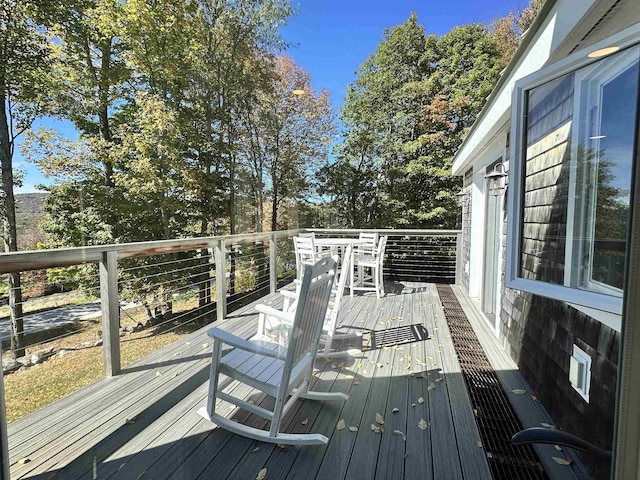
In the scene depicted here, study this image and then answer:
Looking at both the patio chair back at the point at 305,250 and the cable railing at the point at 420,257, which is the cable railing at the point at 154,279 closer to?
the patio chair back at the point at 305,250

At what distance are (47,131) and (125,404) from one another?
159 cm

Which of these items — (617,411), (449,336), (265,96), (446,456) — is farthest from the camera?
(265,96)

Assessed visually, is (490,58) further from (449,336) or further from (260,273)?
(260,273)

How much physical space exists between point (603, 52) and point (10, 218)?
8.16 ft

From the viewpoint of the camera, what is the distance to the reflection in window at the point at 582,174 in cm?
103

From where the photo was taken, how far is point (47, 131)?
1.73 m

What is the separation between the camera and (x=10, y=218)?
1.56 m

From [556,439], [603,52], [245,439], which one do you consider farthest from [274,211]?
[556,439]

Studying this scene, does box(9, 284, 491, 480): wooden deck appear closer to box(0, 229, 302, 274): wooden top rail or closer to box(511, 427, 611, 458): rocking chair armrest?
box(511, 427, 611, 458): rocking chair armrest

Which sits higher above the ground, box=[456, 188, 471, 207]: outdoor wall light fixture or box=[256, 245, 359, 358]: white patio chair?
box=[456, 188, 471, 207]: outdoor wall light fixture

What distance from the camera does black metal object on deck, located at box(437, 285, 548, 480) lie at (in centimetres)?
145

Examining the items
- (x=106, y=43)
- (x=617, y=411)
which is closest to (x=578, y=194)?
(x=617, y=411)

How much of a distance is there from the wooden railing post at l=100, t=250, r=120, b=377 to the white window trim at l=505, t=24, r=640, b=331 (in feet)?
8.11

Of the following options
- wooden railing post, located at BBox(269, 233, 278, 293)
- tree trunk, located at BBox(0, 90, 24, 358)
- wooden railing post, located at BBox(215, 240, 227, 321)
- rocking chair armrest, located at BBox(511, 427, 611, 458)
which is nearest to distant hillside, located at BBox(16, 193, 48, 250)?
tree trunk, located at BBox(0, 90, 24, 358)
